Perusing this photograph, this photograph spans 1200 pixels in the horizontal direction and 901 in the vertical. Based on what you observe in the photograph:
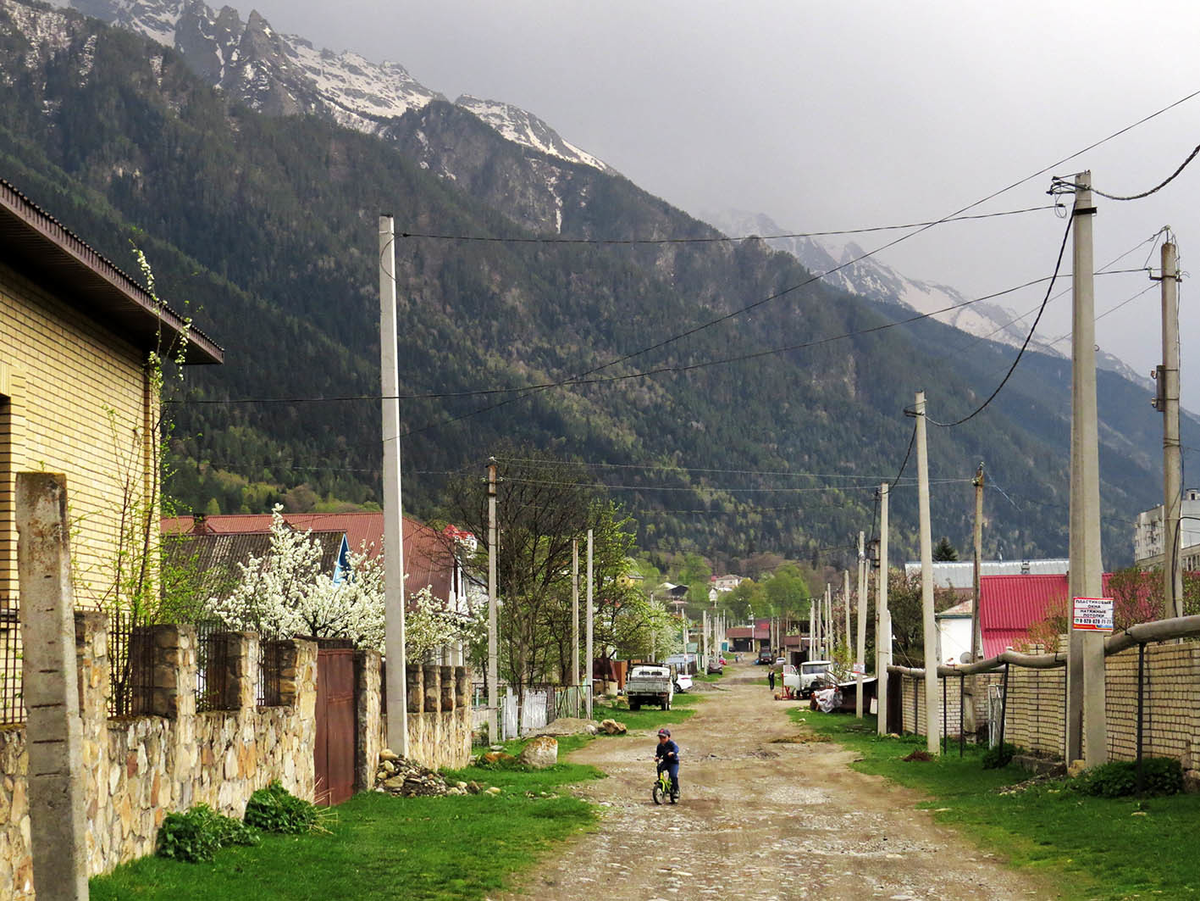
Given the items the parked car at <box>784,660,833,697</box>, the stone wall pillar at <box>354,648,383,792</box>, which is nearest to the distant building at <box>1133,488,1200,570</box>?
the parked car at <box>784,660,833,697</box>

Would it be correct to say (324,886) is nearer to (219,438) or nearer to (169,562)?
(169,562)

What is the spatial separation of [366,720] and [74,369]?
7.02 m

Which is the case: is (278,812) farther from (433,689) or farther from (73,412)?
(433,689)

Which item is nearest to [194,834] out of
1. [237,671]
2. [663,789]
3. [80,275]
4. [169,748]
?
[169,748]

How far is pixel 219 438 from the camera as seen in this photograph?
134m

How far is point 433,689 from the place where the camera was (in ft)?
88.3

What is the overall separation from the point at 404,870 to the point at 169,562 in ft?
15.9

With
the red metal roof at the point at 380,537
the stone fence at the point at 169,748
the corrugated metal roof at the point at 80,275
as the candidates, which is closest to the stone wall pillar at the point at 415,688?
the stone fence at the point at 169,748

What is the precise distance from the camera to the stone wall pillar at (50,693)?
17.8ft

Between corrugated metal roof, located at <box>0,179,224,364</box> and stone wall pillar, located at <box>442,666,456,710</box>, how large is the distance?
10321 millimetres

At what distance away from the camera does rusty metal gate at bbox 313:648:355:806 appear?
18.9 meters

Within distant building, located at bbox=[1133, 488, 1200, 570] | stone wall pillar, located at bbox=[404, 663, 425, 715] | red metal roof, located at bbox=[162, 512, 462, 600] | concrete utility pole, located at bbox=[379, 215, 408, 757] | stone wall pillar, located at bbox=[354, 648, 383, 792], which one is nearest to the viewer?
stone wall pillar, located at bbox=[354, 648, 383, 792]

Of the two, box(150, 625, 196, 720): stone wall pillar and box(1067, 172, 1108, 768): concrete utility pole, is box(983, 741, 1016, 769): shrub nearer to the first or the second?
box(1067, 172, 1108, 768): concrete utility pole

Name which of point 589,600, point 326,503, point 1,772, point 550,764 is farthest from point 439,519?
point 326,503
